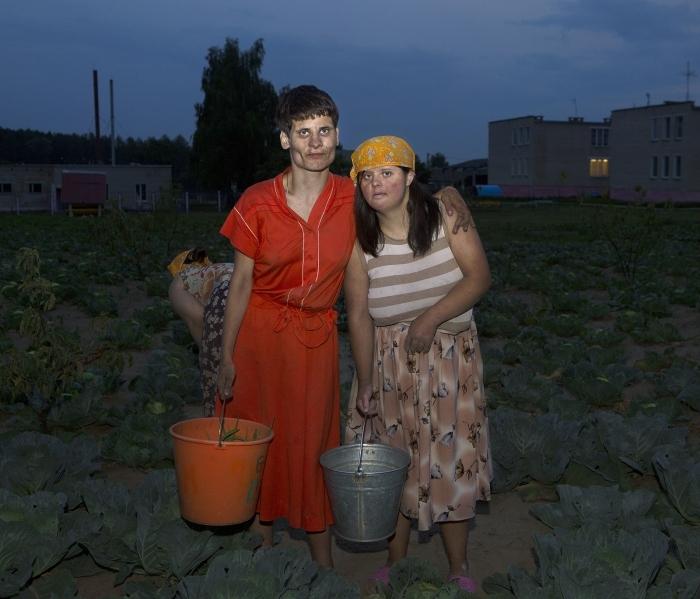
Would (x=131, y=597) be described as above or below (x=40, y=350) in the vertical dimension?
below

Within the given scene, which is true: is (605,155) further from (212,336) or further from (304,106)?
(304,106)

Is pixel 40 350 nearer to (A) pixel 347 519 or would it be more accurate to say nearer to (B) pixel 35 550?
(B) pixel 35 550

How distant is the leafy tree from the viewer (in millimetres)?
51469

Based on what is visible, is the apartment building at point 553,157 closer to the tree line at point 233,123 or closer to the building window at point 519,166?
the building window at point 519,166

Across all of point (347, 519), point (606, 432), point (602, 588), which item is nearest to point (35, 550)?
point (347, 519)

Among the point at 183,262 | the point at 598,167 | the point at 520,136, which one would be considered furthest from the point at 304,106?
the point at 598,167

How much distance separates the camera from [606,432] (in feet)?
15.0

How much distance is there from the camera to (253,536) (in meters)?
3.38

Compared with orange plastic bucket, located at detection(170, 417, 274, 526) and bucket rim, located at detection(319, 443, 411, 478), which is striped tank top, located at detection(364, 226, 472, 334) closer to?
bucket rim, located at detection(319, 443, 411, 478)

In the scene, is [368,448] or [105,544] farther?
[105,544]

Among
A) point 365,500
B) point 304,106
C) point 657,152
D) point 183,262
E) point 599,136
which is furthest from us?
point 599,136

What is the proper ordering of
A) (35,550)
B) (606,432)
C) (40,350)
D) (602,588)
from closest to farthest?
(602,588) < (35,550) < (606,432) < (40,350)

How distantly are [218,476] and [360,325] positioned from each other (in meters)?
0.77

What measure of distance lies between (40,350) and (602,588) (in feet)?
10.9
